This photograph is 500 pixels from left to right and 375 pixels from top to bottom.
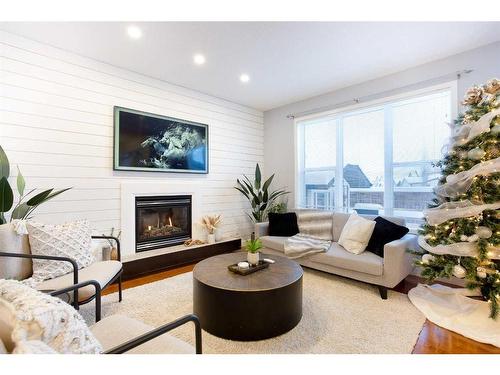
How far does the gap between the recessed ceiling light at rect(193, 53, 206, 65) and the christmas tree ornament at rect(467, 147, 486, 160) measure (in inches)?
114

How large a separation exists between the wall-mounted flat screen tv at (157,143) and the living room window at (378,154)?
1.83 meters

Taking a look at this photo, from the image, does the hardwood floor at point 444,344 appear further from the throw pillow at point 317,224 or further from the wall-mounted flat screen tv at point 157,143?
the wall-mounted flat screen tv at point 157,143

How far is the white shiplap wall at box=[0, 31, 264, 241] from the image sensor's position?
2525mm

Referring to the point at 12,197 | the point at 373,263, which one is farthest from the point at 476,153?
the point at 12,197

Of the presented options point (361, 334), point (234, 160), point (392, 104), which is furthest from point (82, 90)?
point (392, 104)

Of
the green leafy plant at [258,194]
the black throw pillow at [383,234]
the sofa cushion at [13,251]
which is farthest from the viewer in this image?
the green leafy plant at [258,194]

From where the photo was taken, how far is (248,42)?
8.60ft

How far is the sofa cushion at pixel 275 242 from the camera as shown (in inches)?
132

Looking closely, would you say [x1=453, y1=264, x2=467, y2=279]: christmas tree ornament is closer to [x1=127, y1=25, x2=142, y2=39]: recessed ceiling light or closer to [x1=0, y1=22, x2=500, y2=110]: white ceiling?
[x1=0, y1=22, x2=500, y2=110]: white ceiling

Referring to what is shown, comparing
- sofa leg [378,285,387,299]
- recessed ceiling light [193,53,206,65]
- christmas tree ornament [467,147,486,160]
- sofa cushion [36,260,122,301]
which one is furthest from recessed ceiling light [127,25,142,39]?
sofa leg [378,285,387,299]

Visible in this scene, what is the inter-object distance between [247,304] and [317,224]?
2.10 meters

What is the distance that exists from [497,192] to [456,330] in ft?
3.91

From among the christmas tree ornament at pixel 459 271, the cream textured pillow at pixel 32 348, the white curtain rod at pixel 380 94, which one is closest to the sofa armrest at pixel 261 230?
the white curtain rod at pixel 380 94

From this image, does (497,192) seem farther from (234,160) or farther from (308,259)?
(234,160)
